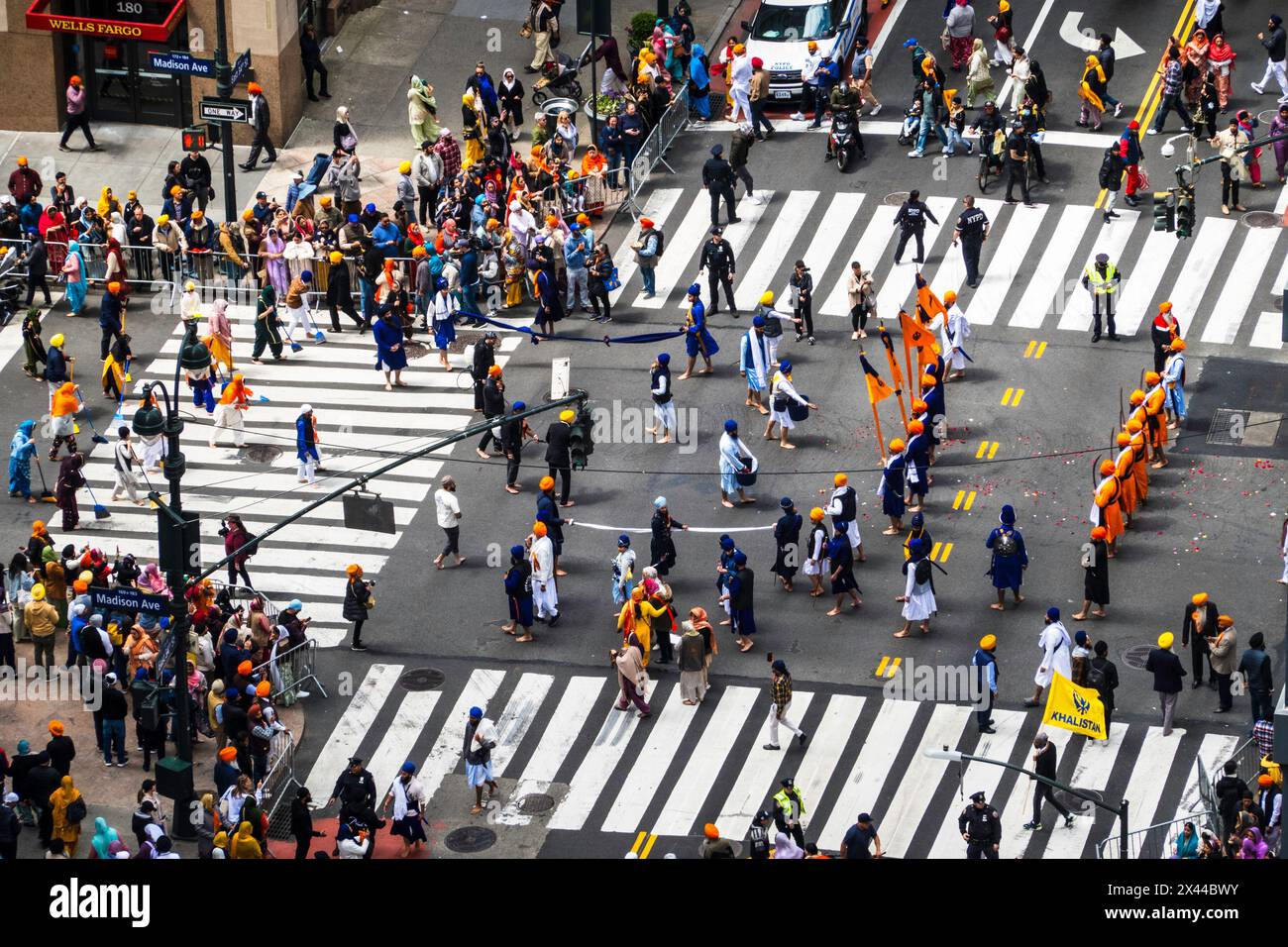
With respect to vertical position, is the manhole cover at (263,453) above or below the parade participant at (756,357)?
below

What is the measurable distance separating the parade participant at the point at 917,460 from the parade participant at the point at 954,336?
370 centimetres

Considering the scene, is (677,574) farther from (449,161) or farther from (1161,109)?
(1161,109)

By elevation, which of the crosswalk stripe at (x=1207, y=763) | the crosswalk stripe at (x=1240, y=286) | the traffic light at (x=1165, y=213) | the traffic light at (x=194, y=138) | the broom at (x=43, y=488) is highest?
the traffic light at (x=1165, y=213)

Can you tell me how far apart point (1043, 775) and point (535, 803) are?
664 centimetres

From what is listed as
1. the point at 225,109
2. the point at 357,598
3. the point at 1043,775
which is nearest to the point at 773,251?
the point at 225,109

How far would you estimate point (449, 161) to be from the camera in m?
47.5

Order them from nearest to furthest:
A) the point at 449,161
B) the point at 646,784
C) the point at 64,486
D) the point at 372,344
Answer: the point at 646,784
the point at 64,486
the point at 372,344
the point at 449,161

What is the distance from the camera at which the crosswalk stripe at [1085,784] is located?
30.5 metres

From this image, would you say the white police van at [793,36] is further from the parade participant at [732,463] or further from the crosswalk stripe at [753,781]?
the crosswalk stripe at [753,781]

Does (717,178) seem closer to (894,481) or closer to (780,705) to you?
(894,481)

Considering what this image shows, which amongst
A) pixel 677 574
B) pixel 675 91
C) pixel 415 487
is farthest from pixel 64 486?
pixel 675 91

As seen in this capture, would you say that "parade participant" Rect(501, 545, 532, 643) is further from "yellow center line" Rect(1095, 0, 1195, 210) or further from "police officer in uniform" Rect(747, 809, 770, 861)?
"yellow center line" Rect(1095, 0, 1195, 210)

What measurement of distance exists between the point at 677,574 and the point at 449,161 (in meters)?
14.0

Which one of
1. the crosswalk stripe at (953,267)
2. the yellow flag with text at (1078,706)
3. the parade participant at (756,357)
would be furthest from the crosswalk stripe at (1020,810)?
the crosswalk stripe at (953,267)
